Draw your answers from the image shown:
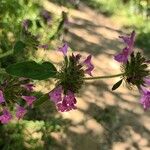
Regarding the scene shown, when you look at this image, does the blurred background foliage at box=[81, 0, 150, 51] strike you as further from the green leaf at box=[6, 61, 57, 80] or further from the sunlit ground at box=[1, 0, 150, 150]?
the green leaf at box=[6, 61, 57, 80]

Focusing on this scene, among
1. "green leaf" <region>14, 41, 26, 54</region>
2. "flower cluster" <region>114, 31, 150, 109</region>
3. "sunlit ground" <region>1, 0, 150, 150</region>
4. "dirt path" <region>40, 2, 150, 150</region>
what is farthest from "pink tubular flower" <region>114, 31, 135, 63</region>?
"dirt path" <region>40, 2, 150, 150</region>

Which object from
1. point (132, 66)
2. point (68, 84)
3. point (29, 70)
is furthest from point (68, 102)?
point (29, 70)

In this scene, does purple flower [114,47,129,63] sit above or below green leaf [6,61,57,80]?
above

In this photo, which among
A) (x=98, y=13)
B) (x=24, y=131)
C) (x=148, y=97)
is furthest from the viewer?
(x=98, y=13)

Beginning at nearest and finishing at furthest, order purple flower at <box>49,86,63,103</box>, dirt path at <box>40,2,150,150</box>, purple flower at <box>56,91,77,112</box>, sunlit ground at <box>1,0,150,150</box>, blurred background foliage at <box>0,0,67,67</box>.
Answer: purple flower at <box>49,86,63,103</box> → purple flower at <box>56,91,77,112</box> → sunlit ground at <box>1,0,150,150</box> → dirt path at <box>40,2,150,150</box> → blurred background foliage at <box>0,0,67,67</box>

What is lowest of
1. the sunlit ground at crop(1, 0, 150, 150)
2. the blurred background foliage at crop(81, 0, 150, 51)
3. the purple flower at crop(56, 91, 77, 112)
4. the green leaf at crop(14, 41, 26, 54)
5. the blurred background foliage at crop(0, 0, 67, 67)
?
the purple flower at crop(56, 91, 77, 112)

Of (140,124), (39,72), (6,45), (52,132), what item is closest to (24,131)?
(52,132)

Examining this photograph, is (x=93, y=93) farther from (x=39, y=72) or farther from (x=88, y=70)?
(x=39, y=72)

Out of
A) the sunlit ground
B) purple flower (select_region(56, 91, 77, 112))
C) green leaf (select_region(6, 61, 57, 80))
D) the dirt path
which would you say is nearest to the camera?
green leaf (select_region(6, 61, 57, 80))

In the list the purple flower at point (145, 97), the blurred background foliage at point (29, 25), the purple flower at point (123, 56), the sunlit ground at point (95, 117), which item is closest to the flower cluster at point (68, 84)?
the purple flower at point (123, 56)
